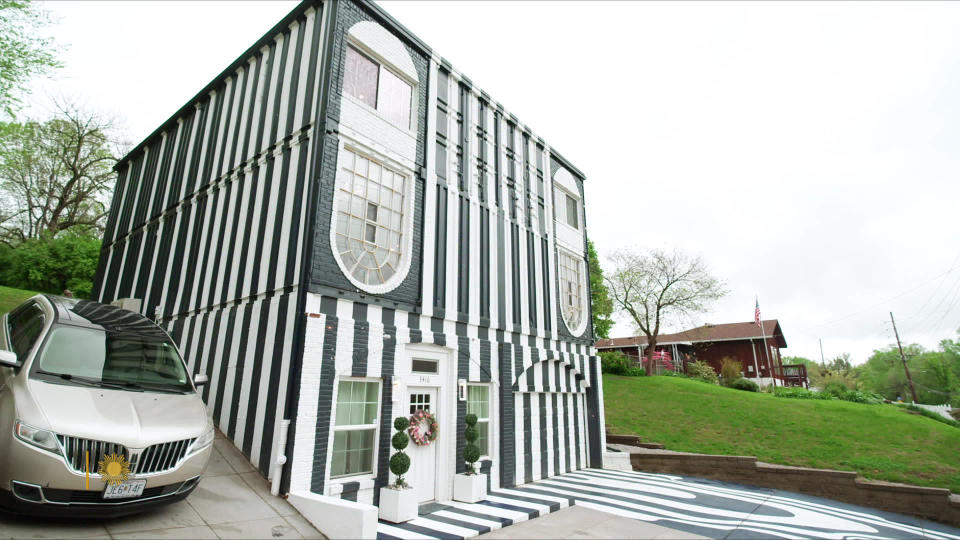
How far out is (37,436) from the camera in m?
3.55

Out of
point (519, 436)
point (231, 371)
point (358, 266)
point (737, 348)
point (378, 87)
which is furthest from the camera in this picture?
point (737, 348)

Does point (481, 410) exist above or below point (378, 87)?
below

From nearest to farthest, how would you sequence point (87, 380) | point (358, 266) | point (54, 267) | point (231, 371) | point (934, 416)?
point (87, 380) → point (231, 371) → point (358, 266) → point (54, 267) → point (934, 416)

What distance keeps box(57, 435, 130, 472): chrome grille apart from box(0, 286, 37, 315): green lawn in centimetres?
Answer: 1353

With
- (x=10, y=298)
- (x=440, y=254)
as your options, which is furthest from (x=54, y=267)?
(x=440, y=254)

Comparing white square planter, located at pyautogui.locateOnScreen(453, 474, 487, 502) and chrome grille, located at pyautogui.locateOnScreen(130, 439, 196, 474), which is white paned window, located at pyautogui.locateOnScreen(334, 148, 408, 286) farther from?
white square planter, located at pyautogui.locateOnScreen(453, 474, 487, 502)

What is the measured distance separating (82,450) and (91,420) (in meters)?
0.25

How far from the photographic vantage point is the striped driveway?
20.6 ft

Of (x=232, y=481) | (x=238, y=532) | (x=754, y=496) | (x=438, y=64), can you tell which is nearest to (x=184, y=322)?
(x=232, y=481)

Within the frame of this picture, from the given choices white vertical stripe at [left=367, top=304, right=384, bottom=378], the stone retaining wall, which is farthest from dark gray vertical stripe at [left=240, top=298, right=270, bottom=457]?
the stone retaining wall

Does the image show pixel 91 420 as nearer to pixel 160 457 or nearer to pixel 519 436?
pixel 160 457

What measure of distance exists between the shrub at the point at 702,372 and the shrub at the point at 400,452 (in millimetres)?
24385

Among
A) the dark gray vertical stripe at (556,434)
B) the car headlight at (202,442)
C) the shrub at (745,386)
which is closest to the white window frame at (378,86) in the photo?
the car headlight at (202,442)

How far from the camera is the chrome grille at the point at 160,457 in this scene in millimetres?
3889
